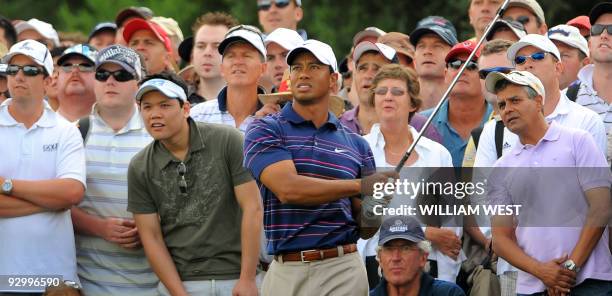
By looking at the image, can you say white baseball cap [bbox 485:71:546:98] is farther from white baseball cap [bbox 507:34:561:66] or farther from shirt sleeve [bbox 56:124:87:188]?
shirt sleeve [bbox 56:124:87:188]

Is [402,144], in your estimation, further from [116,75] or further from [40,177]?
[40,177]

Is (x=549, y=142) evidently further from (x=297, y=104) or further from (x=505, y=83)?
(x=297, y=104)

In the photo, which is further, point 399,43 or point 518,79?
point 399,43

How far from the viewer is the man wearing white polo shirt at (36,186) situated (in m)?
11.0

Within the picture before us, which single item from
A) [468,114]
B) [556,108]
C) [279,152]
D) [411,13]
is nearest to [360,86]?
[468,114]

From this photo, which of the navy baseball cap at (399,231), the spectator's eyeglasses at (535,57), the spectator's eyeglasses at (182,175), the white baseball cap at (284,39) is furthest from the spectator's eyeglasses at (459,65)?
the spectator's eyeglasses at (182,175)

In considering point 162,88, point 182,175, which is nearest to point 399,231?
point 182,175

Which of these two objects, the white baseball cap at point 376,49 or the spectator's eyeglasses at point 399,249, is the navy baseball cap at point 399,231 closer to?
the spectator's eyeglasses at point 399,249

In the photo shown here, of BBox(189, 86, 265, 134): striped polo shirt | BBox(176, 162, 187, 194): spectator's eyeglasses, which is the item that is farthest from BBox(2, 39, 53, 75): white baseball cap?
BBox(176, 162, 187, 194): spectator's eyeglasses

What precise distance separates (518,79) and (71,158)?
3.13 m

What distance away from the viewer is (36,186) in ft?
35.9

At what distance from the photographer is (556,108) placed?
1093cm

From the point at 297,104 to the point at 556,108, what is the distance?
2.05m

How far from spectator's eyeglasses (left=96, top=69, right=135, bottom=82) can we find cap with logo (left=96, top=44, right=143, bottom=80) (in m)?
0.03
